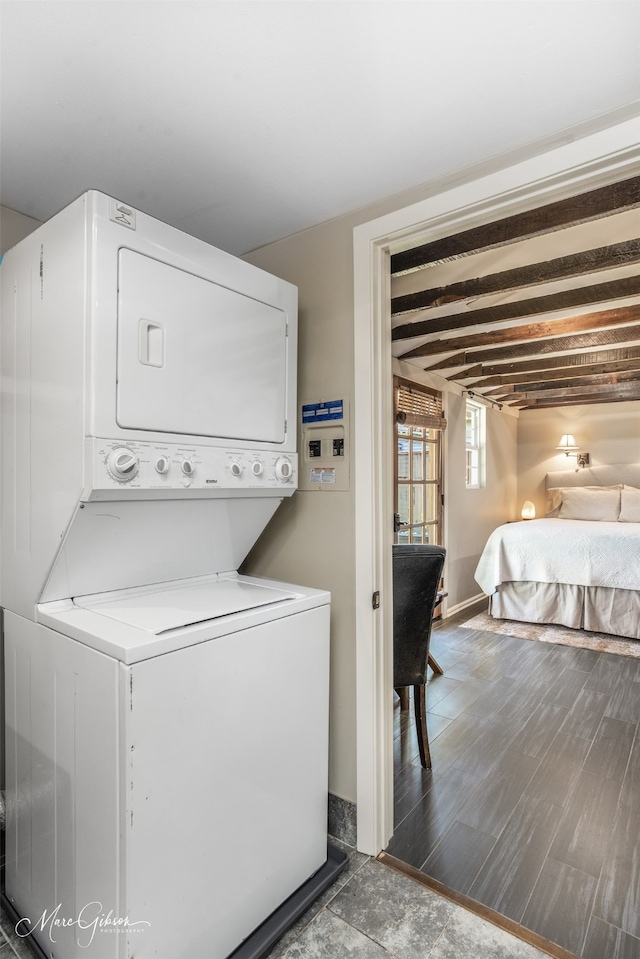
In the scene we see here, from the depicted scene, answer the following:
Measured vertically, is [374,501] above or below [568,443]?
below

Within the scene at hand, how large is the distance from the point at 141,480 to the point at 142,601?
401mm

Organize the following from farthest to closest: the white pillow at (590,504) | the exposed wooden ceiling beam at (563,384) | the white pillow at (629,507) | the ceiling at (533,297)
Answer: the white pillow at (590,504) < the white pillow at (629,507) < the exposed wooden ceiling beam at (563,384) < the ceiling at (533,297)

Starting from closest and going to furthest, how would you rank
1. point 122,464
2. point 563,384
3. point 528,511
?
1. point 122,464
2. point 563,384
3. point 528,511

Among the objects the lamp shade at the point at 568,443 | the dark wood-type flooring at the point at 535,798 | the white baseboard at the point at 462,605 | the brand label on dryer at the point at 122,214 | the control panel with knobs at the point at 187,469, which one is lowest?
the dark wood-type flooring at the point at 535,798

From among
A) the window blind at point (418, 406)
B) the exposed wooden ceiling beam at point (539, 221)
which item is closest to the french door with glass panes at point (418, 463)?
the window blind at point (418, 406)

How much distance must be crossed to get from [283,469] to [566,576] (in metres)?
3.61

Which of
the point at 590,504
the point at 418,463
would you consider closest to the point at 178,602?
the point at 418,463

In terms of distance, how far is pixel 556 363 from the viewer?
181 inches

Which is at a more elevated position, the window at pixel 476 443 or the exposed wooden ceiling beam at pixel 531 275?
the exposed wooden ceiling beam at pixel 531 275

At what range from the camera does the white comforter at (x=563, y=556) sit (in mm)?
4207

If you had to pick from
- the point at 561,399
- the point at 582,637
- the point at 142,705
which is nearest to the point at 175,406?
the point at 142,705

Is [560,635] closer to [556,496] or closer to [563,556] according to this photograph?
[563,556]

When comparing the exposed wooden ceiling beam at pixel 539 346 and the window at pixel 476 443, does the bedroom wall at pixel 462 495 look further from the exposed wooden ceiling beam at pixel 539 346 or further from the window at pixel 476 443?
the exposed wooden ceiling beam at pixel 539 346

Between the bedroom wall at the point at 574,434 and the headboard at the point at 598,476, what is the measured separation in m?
0.09
